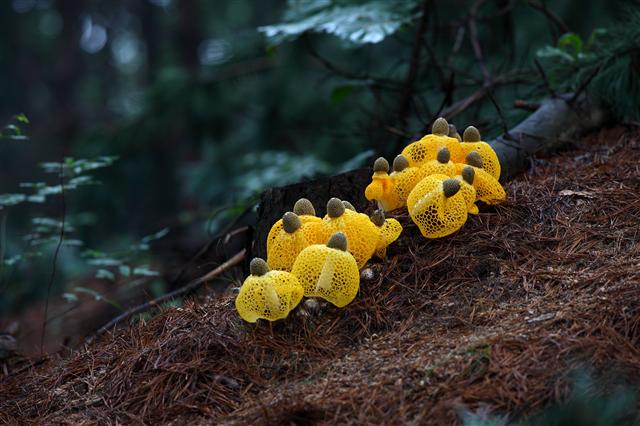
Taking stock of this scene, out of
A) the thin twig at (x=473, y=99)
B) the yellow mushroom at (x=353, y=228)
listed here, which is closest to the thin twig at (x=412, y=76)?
the thin twig at (x=473, y=99)

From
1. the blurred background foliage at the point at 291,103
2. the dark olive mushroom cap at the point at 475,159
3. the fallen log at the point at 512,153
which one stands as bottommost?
the blurred background foliage at the point at 291,103

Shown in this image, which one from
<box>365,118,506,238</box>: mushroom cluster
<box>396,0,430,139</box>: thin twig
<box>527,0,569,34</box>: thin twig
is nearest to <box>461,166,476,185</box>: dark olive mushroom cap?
<box>365,118,506,238</box>: mushroom cluster

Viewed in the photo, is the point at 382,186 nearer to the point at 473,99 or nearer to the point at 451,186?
the point at 451,186

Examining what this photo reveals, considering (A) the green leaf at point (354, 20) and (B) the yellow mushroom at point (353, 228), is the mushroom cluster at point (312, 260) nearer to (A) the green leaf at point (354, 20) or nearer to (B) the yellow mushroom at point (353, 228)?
(B) the yellow mushroom at point (353, 228)

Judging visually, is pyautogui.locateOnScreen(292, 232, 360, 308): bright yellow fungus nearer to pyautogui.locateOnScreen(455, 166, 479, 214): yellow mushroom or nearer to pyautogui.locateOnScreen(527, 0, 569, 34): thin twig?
pyautogui.locateOnScreen(455, 166, 479, 214): yellow mushroom

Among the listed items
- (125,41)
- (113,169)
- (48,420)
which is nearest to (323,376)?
(48,420)

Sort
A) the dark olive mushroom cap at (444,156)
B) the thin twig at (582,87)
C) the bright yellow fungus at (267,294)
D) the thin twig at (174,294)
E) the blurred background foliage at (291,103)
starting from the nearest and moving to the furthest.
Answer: the bright yellow fungus at (267,294) → the dark olive mushroom cap at (444,156) → the thin twig at (174,294) → the thin twig at (582,87) → the blurred background foliage at (291,103)

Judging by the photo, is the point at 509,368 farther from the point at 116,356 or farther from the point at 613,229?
the point at 116,356
